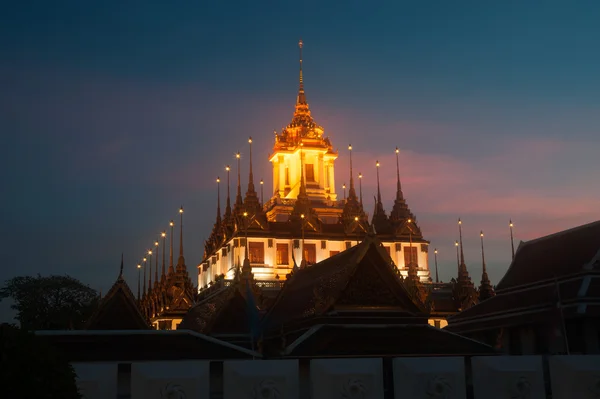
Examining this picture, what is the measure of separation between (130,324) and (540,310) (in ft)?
50.4

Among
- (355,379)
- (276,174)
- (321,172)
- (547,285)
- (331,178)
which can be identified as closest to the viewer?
(355,379)

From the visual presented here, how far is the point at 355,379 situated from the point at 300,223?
5953 centimetres

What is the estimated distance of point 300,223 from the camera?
7750 centimetres

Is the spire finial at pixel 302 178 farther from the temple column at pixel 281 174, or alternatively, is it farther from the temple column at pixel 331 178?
the temple column at pixel 331 178

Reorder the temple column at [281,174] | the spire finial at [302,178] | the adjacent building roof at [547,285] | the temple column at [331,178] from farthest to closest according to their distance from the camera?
the temple column at [331,178] < the temple column at [281,174] < the spire finial at [302,178] < the adjacent building roof at [547,285]

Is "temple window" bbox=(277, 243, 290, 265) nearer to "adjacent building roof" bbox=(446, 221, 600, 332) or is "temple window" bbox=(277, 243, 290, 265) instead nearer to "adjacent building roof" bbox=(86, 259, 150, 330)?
"adjacent building roof" bbox=(446, 221, 600, 332)

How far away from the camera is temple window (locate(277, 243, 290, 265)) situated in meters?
75.9

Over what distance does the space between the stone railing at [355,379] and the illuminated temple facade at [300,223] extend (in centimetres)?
5002

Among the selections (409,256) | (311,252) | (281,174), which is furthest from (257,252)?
(281,174)

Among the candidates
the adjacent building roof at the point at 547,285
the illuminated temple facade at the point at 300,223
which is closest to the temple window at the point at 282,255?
the illuminated temple facade at the point at 300,223

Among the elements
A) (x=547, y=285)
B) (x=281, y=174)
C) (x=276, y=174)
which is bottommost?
(x=547, y=285)

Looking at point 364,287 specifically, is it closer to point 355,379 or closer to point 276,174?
point 355,379

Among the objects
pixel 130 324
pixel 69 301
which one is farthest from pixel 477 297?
pixel 130 324

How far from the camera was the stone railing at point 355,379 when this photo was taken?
56.7 ft
